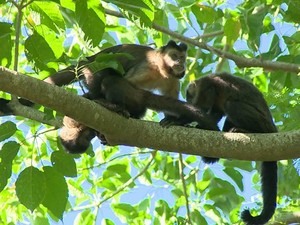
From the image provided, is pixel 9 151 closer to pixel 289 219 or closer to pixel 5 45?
pixel 5 45

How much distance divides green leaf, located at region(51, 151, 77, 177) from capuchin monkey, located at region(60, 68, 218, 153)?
2.04 ft

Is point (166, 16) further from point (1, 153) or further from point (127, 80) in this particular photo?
point (1, 153)

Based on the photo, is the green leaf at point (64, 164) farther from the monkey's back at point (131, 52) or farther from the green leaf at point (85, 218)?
the green leaf at point (85, 218)

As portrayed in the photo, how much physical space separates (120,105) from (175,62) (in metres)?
1.28

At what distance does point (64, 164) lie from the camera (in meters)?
4.53

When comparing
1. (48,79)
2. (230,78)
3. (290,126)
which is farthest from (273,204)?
(48,79)

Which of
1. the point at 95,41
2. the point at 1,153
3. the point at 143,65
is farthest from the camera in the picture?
the point at 143,65

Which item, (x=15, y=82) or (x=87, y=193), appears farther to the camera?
(x=87, y=193)

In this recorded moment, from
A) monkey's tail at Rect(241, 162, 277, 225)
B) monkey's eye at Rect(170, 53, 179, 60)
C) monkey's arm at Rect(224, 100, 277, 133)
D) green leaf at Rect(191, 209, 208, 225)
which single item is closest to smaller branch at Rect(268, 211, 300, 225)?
monkey's tail at Rect(241, 162, 277, 225)

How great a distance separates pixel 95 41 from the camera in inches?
152

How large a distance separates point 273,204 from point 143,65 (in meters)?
1.85

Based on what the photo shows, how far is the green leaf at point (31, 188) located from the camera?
4.14 metres

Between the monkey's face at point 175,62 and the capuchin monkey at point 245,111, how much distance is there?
11.0 inches


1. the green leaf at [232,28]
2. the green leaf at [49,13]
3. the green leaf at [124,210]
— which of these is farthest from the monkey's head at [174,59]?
the green leaf at [49,13]
